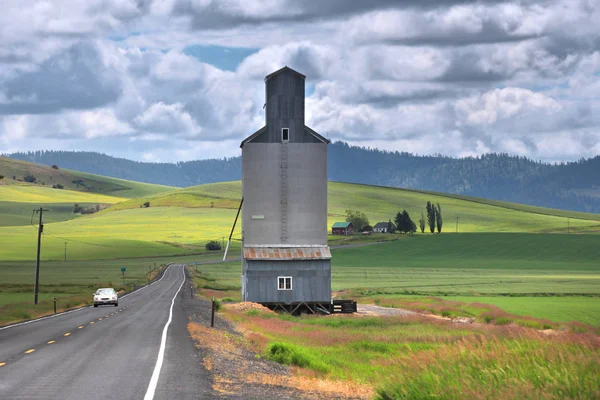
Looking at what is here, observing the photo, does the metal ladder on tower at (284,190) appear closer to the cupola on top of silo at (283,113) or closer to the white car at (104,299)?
the cupola on top of silo at (283,113)

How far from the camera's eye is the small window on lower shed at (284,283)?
220ft

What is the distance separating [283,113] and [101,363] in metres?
45.2

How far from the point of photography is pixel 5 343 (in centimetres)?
3123

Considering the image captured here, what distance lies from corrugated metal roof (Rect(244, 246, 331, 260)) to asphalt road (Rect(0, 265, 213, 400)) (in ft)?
80.5

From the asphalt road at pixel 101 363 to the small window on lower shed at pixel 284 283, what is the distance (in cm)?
2510

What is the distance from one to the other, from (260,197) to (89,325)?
87.1 feet

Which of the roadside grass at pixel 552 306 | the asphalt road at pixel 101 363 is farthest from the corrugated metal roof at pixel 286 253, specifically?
the asphalt road at pixel 101 363

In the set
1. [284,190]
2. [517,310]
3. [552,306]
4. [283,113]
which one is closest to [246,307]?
[284,190]

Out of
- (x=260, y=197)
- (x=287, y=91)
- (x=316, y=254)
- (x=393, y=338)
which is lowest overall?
(x=393, y=338)

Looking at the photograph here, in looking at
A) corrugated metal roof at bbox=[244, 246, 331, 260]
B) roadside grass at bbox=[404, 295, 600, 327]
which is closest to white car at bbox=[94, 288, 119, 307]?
corrugated metal roof at bbox=[244, 246, 331, 260]

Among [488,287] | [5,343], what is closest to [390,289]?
[488,287]

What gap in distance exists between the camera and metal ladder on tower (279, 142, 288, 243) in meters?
66.6

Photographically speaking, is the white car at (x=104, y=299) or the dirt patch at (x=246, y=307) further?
the white car at (x=104, y=299)

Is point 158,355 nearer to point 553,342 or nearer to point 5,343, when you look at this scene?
point 5,343
